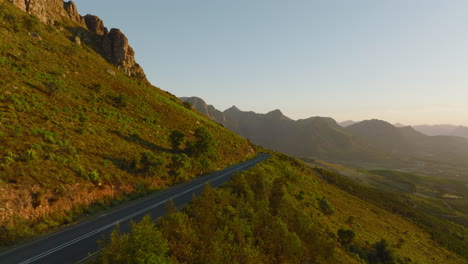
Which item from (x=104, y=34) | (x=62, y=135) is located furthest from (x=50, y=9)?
(x=62, y=135)

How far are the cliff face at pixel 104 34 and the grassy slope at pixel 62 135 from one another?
701 inches

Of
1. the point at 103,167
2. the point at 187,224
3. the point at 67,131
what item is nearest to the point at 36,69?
the point at 67,131

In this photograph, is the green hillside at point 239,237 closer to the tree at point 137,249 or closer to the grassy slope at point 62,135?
the tree at point 137,249

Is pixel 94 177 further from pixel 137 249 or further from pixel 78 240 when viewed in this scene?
pixel 137 249

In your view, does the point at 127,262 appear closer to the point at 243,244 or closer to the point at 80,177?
→ the point at 243,244

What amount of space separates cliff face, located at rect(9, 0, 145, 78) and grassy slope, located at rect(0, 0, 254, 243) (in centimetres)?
1781

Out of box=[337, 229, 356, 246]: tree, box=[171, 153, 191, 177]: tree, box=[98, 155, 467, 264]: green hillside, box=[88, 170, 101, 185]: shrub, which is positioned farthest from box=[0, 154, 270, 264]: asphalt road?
box=[337, 229, 356, 246]: tree

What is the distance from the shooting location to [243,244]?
1255cm

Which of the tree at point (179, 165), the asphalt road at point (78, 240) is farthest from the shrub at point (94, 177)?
the tree at point (179, 165)

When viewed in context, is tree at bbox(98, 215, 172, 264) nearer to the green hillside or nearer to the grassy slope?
the green hillside

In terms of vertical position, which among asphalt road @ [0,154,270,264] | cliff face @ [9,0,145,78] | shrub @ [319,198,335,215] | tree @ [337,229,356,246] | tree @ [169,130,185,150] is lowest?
tree @ [337,229,356,246]

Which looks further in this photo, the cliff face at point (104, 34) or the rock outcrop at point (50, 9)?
the cliff face at point (104, 34)

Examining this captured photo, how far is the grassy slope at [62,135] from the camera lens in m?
14.8

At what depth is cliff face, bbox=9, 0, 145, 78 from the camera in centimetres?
6479
